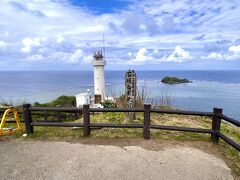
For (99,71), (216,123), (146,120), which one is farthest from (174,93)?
(146,120)

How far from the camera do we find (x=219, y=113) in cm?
620

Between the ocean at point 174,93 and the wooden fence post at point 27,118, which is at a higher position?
the wooden fence post at point 27,118

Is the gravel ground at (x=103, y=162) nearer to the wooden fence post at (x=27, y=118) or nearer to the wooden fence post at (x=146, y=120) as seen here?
the wooden fence post at (x=146, y=120)

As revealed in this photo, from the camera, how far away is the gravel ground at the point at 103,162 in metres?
4.68

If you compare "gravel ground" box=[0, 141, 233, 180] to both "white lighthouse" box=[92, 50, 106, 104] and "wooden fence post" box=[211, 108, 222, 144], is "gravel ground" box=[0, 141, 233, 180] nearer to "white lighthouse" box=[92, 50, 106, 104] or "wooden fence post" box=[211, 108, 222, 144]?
"wooden fence post" box=[211, 108, 222, 144]

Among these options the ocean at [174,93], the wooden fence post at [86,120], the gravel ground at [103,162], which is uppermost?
the wooden fence post at [86,120]

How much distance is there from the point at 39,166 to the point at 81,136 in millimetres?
2033

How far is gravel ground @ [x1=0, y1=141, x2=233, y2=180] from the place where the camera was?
4676 millimetres

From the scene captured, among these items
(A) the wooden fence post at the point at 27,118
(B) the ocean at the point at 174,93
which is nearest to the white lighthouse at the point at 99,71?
(B) the ocean at the point at 174,93

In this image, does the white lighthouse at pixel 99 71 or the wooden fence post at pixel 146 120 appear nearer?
the wooden fence post at pixel 146 120

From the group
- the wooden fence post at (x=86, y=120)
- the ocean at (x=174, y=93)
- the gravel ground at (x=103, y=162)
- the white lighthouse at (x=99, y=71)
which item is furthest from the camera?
the white lighthouse at (x=99, y=71)

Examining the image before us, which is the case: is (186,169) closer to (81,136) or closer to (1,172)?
(81,136)

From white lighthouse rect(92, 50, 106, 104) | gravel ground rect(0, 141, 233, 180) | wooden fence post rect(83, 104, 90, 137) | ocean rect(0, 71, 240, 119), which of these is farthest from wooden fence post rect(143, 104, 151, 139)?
white lighthouse rect(92, 50, 106, 104)

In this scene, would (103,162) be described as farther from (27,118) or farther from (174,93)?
(174,93)
